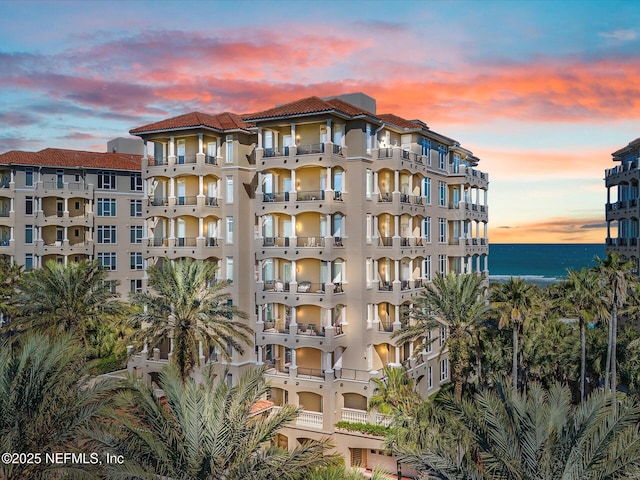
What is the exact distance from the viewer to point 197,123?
4444 cm

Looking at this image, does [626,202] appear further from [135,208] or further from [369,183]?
[135,208]

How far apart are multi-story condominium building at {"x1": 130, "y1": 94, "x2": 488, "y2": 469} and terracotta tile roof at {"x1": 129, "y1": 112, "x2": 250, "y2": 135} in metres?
0.17

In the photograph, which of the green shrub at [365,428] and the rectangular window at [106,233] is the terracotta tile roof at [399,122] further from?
the rectangular window at [106,233]

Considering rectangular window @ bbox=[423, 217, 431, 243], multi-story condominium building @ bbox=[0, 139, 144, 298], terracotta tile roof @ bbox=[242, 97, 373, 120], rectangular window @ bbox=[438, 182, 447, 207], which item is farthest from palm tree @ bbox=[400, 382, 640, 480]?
multi-story condominium building @ bbox=[0, 139, 144, 298]

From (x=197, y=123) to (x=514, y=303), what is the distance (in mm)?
27167

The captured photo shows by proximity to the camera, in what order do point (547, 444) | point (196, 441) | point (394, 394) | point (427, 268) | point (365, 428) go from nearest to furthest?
point (547, 444)
point (196, 441)
point (394, 394)
point (365, 428)
point (427, 268)

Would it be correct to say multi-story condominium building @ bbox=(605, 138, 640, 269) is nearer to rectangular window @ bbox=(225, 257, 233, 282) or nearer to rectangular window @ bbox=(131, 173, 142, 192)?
rectangular window @ bbox=(225, 257, 233, 282)

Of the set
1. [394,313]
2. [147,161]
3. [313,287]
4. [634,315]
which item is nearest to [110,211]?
[147,161]

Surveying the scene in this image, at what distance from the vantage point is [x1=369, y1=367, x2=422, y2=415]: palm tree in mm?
34938

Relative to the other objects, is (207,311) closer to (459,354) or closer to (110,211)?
(459,354)

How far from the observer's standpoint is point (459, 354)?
36156mm

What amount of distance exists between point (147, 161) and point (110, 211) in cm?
1888

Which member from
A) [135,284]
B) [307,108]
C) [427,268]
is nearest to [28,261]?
[135,284]

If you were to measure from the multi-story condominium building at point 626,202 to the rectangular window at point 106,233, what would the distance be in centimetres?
5095
